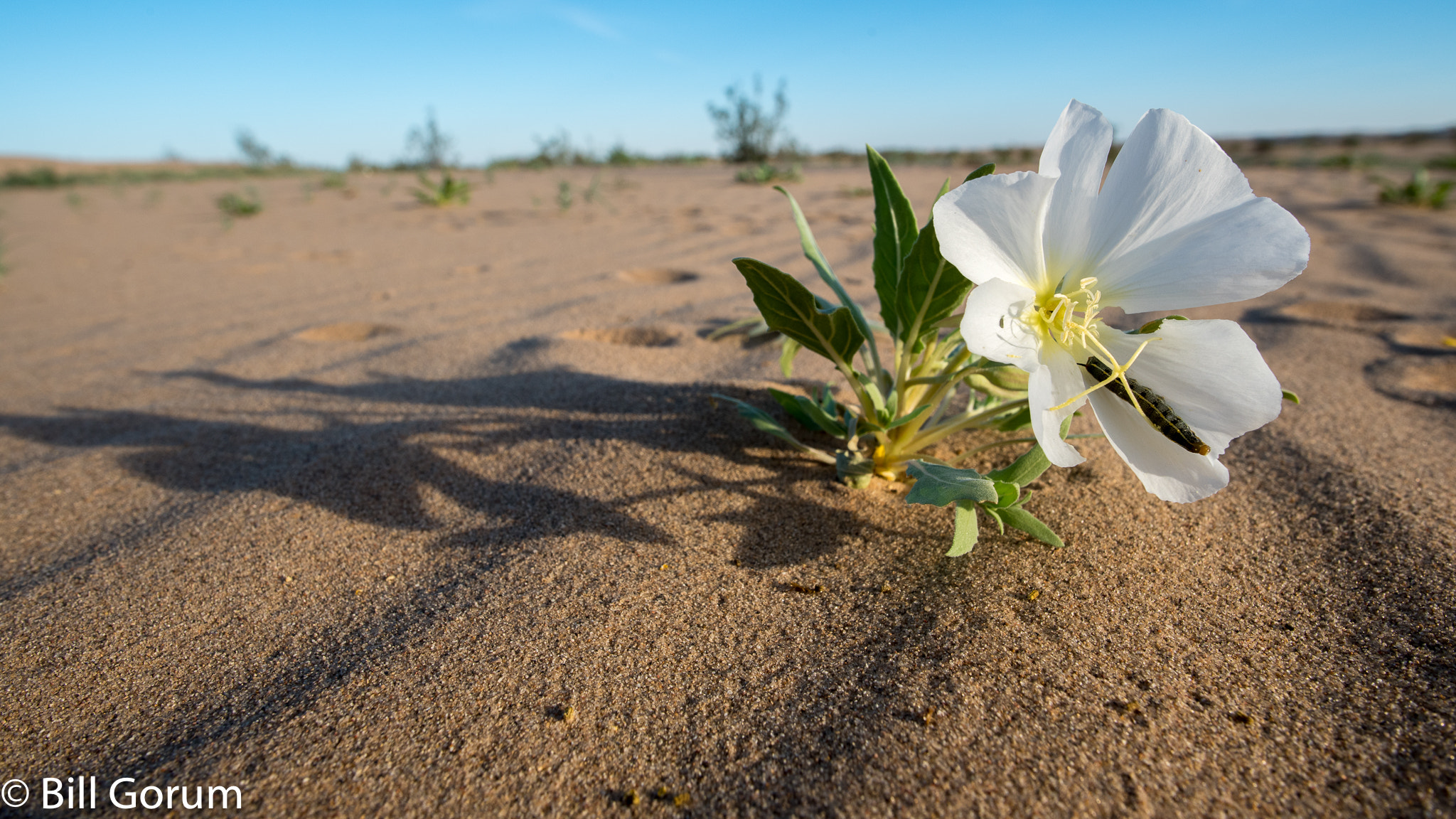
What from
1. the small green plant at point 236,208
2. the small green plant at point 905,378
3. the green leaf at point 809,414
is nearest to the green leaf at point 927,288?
the small green plant at point 905,378

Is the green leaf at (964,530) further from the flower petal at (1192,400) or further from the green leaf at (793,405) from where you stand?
the green leaf at (793,405)

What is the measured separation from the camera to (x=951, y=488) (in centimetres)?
87

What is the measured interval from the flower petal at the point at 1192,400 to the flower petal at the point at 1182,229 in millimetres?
44

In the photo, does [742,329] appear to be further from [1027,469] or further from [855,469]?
[1027,469]

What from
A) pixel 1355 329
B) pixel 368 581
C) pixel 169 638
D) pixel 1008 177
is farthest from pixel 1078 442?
pixel 1355 329

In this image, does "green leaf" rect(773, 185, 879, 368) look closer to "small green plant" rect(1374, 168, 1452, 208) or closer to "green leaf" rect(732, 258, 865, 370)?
"green leaf" rect(732, 258, 865, 370)

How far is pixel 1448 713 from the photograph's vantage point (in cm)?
74

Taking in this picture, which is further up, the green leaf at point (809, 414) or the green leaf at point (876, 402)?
the green leaf at point (876, 402)

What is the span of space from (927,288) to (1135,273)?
0.82ft

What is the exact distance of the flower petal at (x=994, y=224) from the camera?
746mm

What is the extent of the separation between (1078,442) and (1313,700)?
62 centimetres

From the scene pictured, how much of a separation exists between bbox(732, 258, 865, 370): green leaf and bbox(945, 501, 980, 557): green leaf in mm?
296

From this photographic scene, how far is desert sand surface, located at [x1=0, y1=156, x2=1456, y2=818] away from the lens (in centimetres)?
72

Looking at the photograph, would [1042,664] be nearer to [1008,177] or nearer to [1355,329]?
[1008,177]
